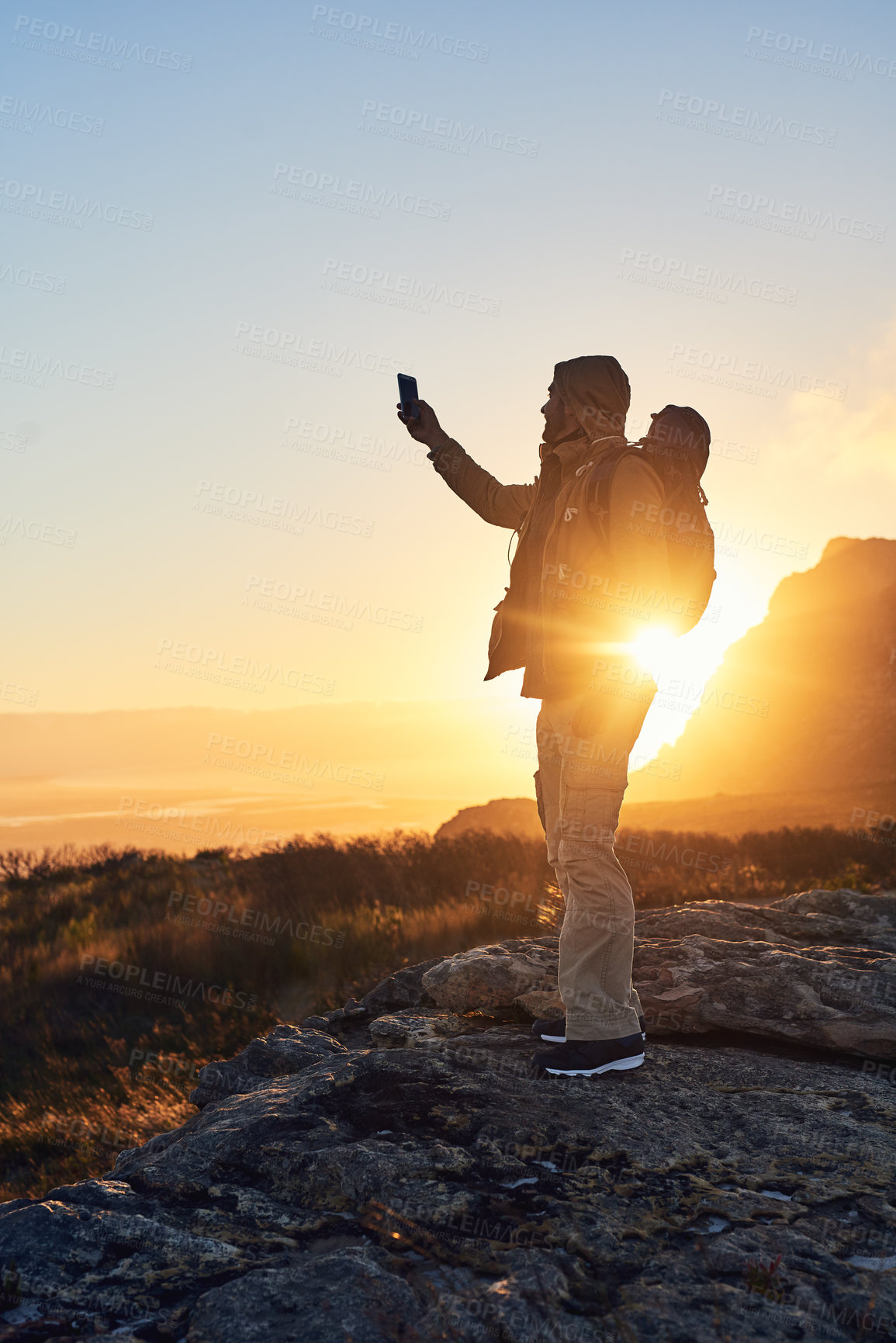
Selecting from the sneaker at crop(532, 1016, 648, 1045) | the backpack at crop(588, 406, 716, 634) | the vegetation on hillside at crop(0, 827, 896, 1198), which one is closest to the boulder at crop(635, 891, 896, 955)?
the sneaker at crop(532, 1016, 648, 1045)

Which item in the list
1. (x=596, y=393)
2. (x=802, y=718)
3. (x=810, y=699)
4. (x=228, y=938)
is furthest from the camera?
(x=810, y=699)

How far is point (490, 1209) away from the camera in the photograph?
2.25 meters

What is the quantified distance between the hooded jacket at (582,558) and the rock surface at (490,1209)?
1.64 meters

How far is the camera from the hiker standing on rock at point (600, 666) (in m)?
3.24

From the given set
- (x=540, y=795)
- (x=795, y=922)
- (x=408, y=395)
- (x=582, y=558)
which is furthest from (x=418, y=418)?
(x=795, y=922)

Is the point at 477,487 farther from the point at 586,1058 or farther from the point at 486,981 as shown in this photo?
the point at 586,1058

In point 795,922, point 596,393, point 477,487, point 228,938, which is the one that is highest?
point 596,393

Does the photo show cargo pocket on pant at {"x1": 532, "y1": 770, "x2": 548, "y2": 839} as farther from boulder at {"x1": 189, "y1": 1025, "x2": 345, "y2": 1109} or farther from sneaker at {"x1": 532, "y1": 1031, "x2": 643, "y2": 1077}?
boulder at {"x1": 189, "y1": 1025, "x2": 345, "y2": 1109}

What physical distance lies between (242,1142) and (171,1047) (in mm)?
4548

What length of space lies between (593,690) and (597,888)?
806 mm

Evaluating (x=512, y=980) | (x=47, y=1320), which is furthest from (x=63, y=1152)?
(x=47, y=1320)

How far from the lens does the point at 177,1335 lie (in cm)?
170

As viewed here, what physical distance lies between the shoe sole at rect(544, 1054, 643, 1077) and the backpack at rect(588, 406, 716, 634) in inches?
70.1

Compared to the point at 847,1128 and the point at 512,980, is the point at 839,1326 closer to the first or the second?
the point at 847,1128
